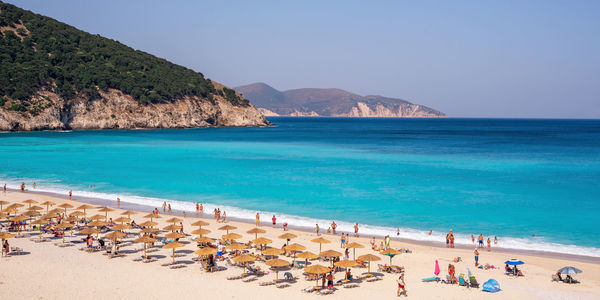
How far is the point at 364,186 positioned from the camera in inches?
1784

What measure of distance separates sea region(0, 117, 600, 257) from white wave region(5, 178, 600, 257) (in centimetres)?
8

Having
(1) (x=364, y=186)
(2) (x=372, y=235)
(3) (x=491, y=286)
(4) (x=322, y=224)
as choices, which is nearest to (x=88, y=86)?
(1) (x=364, y=186)

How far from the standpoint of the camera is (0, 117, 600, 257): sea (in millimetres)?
30703

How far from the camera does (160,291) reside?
58.0ft

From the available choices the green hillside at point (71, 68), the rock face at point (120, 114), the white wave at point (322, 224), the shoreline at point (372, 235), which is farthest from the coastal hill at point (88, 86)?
the shoreline at point (372, 235)

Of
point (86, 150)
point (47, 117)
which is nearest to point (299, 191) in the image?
point (86, 150)

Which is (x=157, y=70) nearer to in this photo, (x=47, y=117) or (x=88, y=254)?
(x=47, y=117)

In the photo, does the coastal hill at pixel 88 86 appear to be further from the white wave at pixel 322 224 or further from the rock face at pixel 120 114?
the white wave at pixel 322 224

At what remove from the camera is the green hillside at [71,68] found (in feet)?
361

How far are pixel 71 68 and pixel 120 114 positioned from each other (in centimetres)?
1976

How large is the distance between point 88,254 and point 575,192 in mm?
43738

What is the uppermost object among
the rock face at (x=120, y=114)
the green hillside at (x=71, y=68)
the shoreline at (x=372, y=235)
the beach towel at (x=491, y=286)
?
the green hillside at (x=71, y=68)

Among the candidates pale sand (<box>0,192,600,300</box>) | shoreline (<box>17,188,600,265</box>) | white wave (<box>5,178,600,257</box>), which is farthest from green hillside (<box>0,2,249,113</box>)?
pale sand (<box>0,192,600,300</box>)

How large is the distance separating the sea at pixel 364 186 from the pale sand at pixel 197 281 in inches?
227
